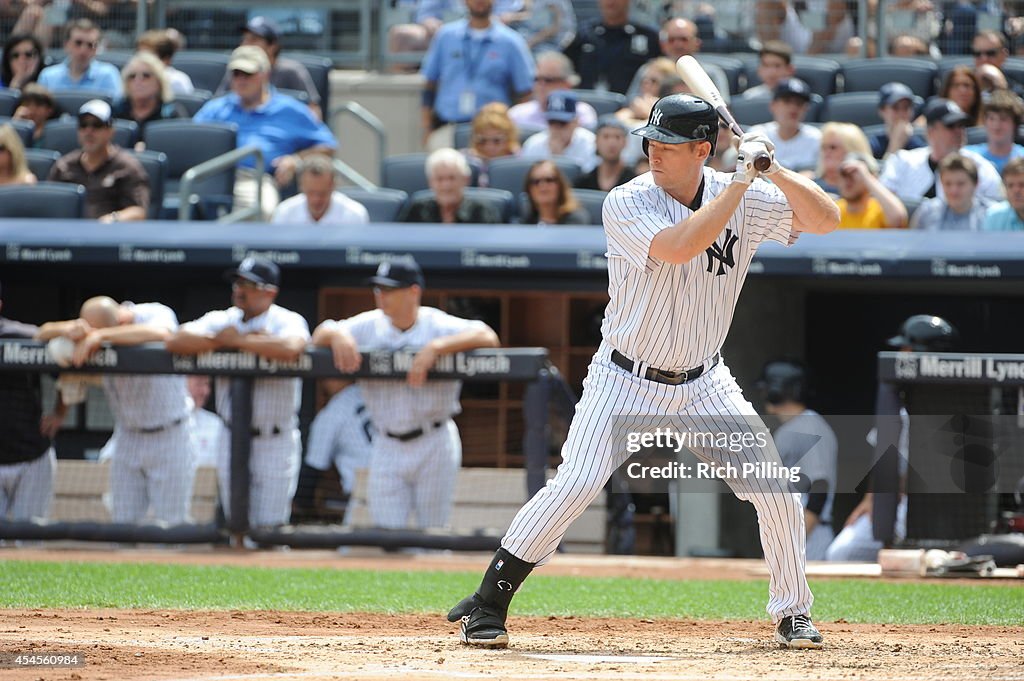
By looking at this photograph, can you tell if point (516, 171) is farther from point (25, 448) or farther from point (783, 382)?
point (25, 448)

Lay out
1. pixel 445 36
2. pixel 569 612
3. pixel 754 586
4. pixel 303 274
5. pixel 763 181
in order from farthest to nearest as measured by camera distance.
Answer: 1. pixel 445 36
2. pixel 303 274
3. pixel 754 586
4. pixel 569 612
5. pixel 763 181

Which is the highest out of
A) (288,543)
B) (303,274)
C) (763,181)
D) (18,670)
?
(763,181)

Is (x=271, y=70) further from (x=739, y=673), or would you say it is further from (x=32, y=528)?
(x=739, y=673)

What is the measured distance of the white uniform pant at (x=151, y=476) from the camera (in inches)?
280

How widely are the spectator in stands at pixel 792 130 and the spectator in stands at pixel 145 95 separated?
12.7 ft

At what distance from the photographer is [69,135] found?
31.3ft

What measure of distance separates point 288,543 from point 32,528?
1212mm

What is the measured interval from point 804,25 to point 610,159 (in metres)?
3.13

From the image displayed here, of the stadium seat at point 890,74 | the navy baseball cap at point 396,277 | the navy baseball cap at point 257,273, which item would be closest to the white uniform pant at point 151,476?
the navy baseball cap at point 257,273

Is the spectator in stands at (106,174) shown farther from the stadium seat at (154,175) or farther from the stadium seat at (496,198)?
the stadium seat at (496,198)

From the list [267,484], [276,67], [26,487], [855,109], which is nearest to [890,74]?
[855,109]

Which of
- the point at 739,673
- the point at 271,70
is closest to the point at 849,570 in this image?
the point at 739,673

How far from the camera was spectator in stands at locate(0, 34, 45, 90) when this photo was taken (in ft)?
34.7

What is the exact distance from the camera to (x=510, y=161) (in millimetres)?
8836
